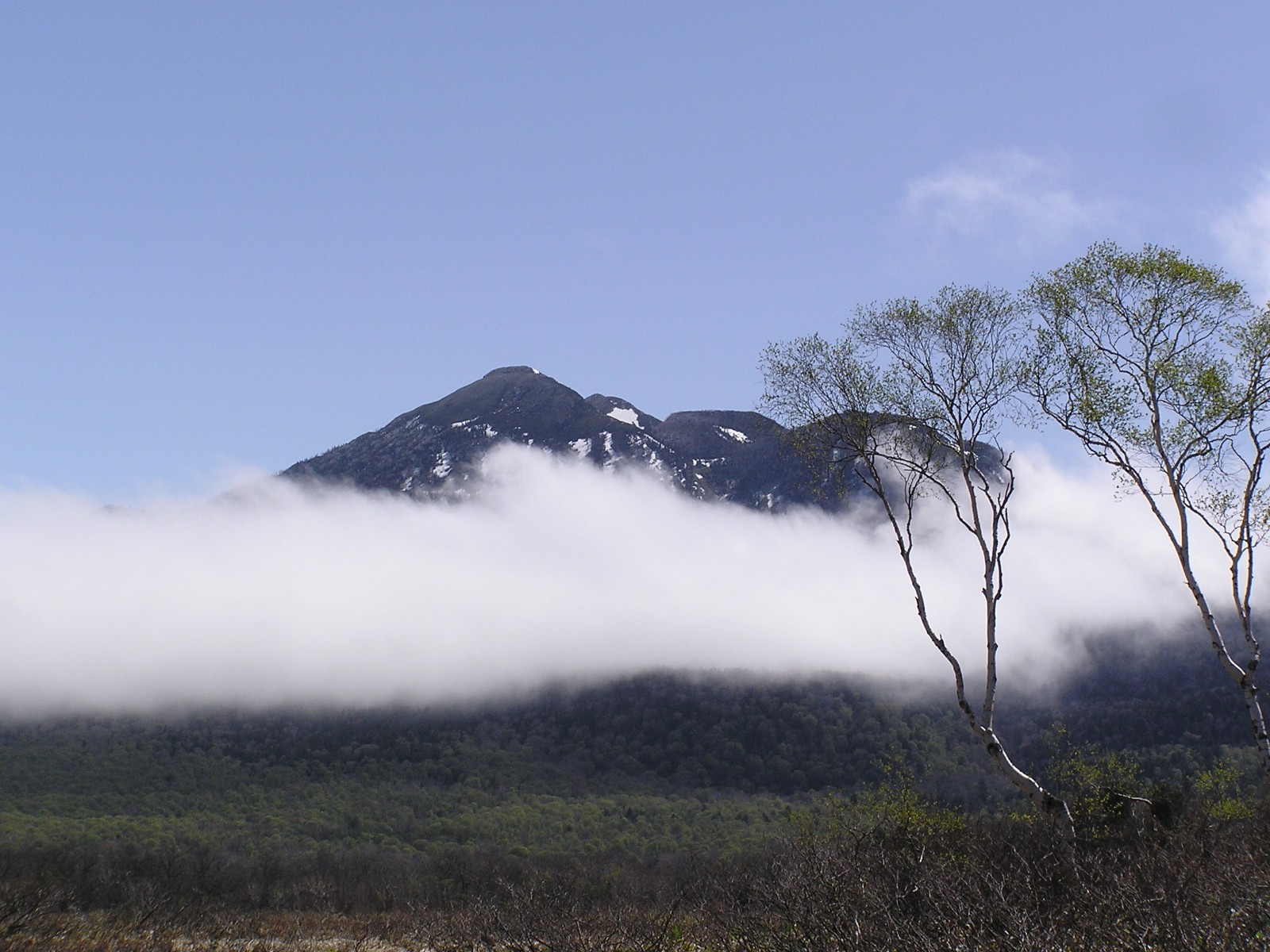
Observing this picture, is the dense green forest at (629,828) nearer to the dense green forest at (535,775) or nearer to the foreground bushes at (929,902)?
the foreground bushes at (929,902)

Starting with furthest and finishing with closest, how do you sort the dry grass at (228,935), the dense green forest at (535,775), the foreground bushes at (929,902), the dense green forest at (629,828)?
the dense green forest at (535,775)
the dry grass at (228,935)
the dense green forest at (629,828)
the foreground bushes at (929,902)

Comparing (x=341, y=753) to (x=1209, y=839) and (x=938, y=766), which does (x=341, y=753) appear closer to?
(x=938, y=766)

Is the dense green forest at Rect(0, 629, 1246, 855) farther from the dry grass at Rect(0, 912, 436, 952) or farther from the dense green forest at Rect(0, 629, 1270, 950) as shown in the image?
the dry grass at Rect(0, 912, 436, 952)

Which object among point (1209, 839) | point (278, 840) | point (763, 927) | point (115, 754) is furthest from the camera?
point (115, 754)

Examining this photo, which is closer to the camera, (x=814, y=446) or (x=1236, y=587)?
(x=1236, y=587)

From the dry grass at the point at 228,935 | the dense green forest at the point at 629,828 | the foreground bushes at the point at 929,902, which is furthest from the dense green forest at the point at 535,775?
the foreground bushes at the point at 929,902

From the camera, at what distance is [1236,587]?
2231cm

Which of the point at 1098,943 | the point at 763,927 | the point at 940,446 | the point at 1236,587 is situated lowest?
the point at 763,927

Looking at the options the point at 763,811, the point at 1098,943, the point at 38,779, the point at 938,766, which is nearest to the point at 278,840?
the point at 38,779

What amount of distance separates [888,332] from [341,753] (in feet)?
598

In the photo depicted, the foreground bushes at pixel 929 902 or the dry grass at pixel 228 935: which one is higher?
the foreground bushes at pixel 929 902

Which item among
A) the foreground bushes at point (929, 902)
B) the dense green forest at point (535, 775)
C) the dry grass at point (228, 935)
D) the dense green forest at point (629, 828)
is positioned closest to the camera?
the foreground bushes at point (929, 902)

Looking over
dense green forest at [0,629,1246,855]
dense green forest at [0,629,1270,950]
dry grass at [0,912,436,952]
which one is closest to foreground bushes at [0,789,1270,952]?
dense green forest at [0,629,1270,950]

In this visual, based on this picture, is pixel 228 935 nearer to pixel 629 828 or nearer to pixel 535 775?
pixel 629 828
